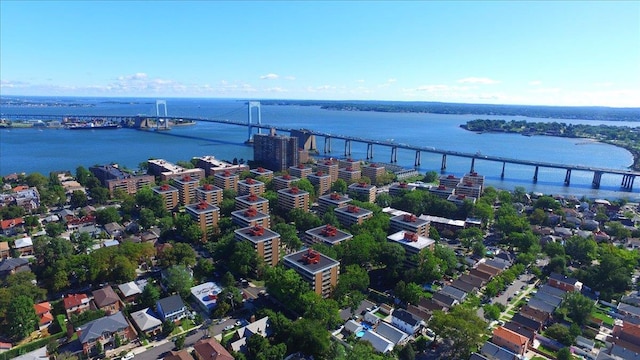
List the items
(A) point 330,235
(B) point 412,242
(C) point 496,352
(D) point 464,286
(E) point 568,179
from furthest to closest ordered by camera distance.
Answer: (E) point 568,179, (A) point 330,235, (B) point 412,242, (D) point 464,286, (C) point 496,352

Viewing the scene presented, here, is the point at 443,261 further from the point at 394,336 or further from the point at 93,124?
the point at 93,124

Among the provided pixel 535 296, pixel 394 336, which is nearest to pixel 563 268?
pixel 535 296

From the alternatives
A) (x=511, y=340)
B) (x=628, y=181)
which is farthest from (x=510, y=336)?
(x=628, y=181)

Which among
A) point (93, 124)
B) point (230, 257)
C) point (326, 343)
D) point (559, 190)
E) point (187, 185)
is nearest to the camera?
point (326, 343)

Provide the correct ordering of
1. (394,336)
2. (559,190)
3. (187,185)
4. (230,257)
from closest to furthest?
(394,336), (230,257), (187,185), (559,190)

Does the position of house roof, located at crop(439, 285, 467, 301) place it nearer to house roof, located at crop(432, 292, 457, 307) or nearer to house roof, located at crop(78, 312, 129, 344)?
house roof, located at crop(432, 292, 457, 307)

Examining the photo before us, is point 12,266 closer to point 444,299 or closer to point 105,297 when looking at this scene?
point 105,297

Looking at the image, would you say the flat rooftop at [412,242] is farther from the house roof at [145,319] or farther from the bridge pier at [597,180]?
the bridge pier at [597,180]
